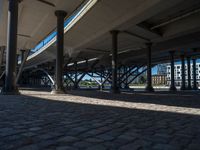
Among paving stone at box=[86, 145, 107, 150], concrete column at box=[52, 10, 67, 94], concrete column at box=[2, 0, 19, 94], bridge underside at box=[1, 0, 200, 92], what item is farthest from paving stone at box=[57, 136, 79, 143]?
bridge underside at box=[1, 0, 200, 92]

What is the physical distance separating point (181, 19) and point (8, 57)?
54.2ft

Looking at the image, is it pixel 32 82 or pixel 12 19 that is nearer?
pixel 12 19

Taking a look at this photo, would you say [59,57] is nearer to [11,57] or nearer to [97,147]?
[11,57]

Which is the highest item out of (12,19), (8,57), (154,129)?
(12,19)

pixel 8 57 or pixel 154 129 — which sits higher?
pixel 8 57

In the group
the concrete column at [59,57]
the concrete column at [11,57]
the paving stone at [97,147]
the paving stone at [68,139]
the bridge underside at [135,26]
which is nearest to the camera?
the paving stone at [97,147]

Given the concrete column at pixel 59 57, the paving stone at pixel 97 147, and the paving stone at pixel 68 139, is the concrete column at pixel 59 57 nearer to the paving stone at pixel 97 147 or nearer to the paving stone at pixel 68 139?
the paving stone at pixel 68 139

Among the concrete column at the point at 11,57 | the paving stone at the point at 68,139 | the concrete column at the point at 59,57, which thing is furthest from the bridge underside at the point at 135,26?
the paving stone at the point at 68,139

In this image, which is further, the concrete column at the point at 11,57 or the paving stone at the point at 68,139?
the concrete column at the point at 11,57

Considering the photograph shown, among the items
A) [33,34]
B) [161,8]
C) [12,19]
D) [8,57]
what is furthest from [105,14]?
[33,34]

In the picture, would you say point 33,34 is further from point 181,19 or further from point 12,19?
point 181,19

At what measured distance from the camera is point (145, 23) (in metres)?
21.2

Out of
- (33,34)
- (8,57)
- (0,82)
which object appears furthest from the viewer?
(0,82)

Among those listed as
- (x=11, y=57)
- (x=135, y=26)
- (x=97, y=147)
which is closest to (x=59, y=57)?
(x=11, y=57)
